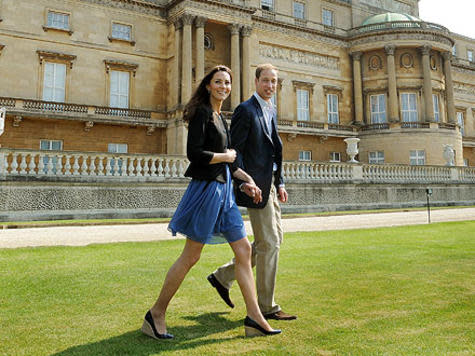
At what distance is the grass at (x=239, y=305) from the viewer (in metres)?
2.77

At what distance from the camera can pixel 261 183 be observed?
3.64 meters

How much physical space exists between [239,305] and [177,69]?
75.7 ft

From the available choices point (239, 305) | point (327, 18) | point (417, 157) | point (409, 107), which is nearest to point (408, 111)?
point (409, 107)

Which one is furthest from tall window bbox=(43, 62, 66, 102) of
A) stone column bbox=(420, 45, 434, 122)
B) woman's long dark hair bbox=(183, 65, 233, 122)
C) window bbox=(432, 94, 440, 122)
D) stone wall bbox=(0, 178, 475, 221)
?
Answer: window bbox=(432, 94, 440, 122)

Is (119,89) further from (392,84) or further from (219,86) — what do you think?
(219,86)

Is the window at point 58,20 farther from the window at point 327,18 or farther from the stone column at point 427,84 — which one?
the stone column at point 427,84

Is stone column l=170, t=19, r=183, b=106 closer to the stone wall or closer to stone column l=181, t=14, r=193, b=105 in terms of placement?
stone column l=181, t=14, r=193, b=105

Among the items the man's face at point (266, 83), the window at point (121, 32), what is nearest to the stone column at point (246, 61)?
the window at point (121, 32)

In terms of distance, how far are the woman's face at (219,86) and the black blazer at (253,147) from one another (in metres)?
0.28

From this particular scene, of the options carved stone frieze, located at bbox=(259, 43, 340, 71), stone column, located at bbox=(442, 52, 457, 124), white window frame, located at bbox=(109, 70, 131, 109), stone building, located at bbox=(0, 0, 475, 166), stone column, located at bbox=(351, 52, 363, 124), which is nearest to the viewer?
stone building, located at bbox=(0, 0, 475, 166)

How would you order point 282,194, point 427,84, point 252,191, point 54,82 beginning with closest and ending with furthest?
point 252,191 → point 282,194 → point 54,82 → point 427,84

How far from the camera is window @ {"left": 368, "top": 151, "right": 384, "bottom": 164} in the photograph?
31328 mm

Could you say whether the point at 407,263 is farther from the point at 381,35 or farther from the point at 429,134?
the point at 381,35

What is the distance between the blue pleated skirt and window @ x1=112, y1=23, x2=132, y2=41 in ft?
81.1
